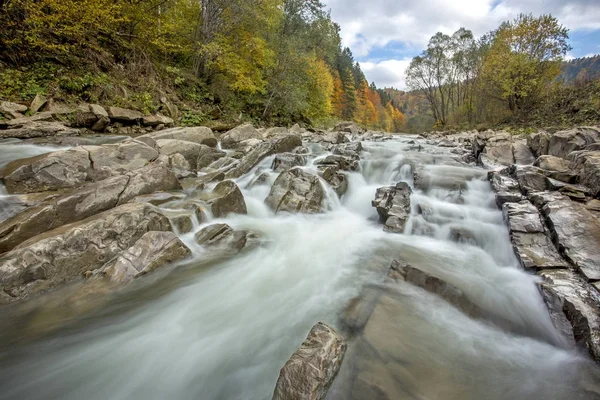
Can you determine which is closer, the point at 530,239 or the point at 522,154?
the point at 530,239

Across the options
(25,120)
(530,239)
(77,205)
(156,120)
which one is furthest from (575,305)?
(25,120)

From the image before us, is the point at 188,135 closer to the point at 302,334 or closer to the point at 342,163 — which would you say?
the point at 342,163

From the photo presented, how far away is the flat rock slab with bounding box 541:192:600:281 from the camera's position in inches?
135

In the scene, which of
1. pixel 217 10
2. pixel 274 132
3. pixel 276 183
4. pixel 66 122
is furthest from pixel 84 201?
pixel 217 10

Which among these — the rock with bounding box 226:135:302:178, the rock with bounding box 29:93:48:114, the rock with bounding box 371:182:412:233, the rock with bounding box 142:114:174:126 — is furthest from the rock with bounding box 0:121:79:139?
the rock with bounding box 371:182:412:233

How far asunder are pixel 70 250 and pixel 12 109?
9057 millimetres

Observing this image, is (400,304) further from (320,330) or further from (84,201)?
(84,201)

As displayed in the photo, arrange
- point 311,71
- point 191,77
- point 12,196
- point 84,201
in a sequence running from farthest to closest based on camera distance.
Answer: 1. point 311,71
2. point 191,77
3. point 12,196
4. point 84,201

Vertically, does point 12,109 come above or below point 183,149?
above

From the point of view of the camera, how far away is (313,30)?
24.3m

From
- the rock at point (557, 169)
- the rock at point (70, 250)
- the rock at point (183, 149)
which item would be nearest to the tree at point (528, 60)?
the rock at point (557, 169)

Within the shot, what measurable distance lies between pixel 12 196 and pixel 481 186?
33.5ft

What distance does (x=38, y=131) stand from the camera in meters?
8.35

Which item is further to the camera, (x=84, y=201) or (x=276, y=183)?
(x=276, y=183)
